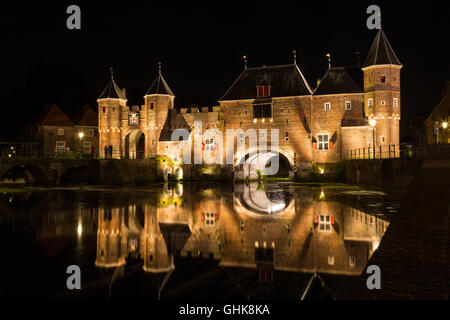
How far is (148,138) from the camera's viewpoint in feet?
136

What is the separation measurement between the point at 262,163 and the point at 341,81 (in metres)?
13.9

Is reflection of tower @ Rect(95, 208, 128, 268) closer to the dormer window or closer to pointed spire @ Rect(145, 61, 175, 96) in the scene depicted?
the dormer window

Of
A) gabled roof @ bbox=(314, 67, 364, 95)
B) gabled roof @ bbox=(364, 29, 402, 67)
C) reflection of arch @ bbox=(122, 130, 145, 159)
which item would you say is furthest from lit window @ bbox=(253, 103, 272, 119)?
reflection of arch @ bbox=(122, 130, 145, 159)

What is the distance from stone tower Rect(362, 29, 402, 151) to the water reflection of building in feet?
69.8

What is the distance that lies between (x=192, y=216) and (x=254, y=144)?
25245mm

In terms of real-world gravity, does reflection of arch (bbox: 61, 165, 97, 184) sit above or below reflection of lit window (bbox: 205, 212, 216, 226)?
above

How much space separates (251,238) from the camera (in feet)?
30.3

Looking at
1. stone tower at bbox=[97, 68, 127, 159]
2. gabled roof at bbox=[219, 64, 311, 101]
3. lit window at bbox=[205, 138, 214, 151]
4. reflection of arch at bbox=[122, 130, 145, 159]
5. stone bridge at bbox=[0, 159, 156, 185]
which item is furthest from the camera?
reflection of arch at bbox=[122, 130, 145, 159]

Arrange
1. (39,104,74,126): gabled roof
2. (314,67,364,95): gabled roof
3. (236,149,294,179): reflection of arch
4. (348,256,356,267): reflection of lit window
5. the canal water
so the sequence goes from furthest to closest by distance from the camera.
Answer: (39,104,74,126): gabled roof, (236,149,294,179): reflection of arch, (314,67,364,95): gabled roof, (348,256,356,267): reflection of lit window, the canal water

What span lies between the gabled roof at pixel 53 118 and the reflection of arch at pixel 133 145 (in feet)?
27.5

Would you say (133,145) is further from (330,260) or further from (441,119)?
(330,260)

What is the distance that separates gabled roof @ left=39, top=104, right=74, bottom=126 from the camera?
45.3 metres

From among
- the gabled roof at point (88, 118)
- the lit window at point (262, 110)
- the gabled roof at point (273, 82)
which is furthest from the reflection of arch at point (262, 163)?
the gabled roof at point (88, 118)

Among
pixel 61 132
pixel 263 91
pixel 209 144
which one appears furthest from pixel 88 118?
pixel 263 91
